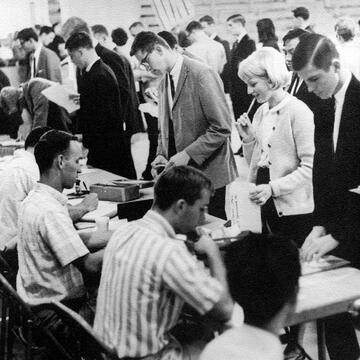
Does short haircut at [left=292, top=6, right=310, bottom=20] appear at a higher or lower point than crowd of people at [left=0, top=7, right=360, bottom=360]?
higher

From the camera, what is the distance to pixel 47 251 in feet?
8.64

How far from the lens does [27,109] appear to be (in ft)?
20.0

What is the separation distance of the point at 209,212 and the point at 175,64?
89 centimetres

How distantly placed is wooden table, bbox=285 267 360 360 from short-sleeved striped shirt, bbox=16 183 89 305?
2.97 ft

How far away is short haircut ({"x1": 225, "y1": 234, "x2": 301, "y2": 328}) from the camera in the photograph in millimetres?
1702

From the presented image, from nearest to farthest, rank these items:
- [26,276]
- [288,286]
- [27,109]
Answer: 1. [288,286]
2. [26,276]
3. [27,109]

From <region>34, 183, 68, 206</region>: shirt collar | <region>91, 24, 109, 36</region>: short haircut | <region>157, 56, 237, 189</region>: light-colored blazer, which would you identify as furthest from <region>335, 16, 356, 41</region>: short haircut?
<region>34, 183, 68, 206</region>: shirt collar

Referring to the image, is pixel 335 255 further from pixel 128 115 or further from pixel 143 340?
pixel 128 115

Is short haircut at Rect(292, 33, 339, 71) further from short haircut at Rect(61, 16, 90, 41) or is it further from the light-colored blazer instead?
short haircut at Rect(61, 16, 90, 41)

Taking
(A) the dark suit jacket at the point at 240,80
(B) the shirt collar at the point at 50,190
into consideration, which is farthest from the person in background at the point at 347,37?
(B) the shirt collar at the point at 50,190

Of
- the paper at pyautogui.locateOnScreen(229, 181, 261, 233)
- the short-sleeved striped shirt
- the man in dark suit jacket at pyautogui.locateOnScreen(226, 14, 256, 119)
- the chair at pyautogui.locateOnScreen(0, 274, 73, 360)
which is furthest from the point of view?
the man in dark suit jacket at pyautogui.locateOnScreen(226, 14, 256, 119)

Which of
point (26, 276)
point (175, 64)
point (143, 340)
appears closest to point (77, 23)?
point (175, 64)

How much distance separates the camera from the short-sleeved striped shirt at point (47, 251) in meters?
2.58

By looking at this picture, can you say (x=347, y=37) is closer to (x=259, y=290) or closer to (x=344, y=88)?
(x=344, y=88)
